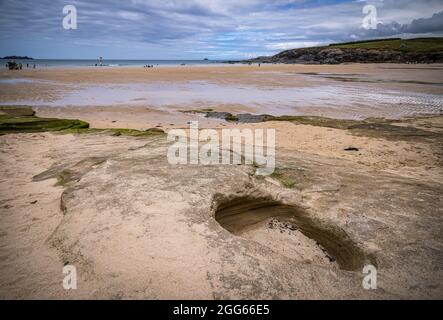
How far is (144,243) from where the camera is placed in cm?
328

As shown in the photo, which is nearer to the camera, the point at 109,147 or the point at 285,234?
the point at 285,234

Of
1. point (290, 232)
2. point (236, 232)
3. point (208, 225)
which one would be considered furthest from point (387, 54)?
point (208, 225)

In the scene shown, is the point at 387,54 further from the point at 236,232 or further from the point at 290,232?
the point at 236,232

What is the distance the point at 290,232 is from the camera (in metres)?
4.28

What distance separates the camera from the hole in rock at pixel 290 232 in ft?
12.1

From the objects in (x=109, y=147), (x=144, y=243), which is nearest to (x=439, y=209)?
(x=144, y=243)

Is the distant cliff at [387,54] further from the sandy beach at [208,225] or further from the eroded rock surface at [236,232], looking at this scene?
the eroded rock surface at [236,232]

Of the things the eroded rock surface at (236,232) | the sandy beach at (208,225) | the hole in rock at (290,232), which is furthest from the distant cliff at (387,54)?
the hole in rock at (290,232)

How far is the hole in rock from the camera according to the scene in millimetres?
3674

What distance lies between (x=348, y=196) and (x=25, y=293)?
426 centimetres

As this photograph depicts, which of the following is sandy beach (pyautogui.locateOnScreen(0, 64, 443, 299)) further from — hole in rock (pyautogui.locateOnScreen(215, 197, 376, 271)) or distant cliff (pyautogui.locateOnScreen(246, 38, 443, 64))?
distant cliff (pyautogui.locateOnScreen(246, 38, 443, 64))

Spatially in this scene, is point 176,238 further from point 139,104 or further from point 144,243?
point 139,104

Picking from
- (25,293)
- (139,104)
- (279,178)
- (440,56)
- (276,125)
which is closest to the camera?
(25,293)

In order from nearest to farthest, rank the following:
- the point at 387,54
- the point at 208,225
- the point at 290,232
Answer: the point at 208,225, the point at 290,232, the point at 387,54
